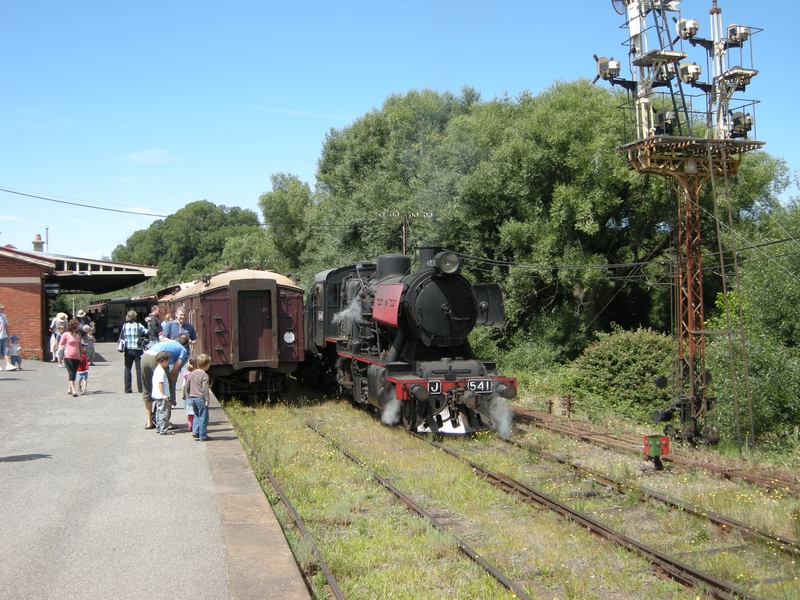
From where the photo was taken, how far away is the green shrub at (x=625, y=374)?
18.0 m

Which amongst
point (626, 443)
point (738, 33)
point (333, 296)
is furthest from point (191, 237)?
point (626, 443)

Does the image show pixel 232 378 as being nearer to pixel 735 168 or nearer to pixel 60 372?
pixel 60 372

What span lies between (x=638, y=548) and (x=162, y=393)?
667 cm

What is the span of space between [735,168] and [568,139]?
9.51 metres

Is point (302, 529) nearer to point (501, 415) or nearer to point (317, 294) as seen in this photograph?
point (501, 415)

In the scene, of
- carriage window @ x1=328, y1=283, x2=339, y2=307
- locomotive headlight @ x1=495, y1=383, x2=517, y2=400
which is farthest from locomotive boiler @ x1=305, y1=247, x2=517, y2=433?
carriage window @ x1=328, y1=283, x2=339, y2=307

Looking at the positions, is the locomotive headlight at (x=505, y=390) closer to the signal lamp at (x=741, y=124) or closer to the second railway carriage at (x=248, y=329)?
the second railway carriage at (x=248, y=329)

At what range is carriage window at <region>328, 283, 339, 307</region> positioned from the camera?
16469 mm

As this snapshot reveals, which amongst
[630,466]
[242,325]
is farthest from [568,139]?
[630,466]

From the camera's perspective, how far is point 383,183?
1233 inches

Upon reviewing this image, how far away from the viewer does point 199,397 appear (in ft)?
31.7

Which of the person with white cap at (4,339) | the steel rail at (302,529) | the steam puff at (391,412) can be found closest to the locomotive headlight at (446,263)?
the steam puff at (391,412)

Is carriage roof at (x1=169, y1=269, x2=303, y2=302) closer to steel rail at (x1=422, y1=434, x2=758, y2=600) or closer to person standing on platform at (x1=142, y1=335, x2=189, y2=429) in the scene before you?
person standing on platform at (x1=142, y1=335, x2=189, y2=429)

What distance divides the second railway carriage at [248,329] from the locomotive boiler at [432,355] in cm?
200
